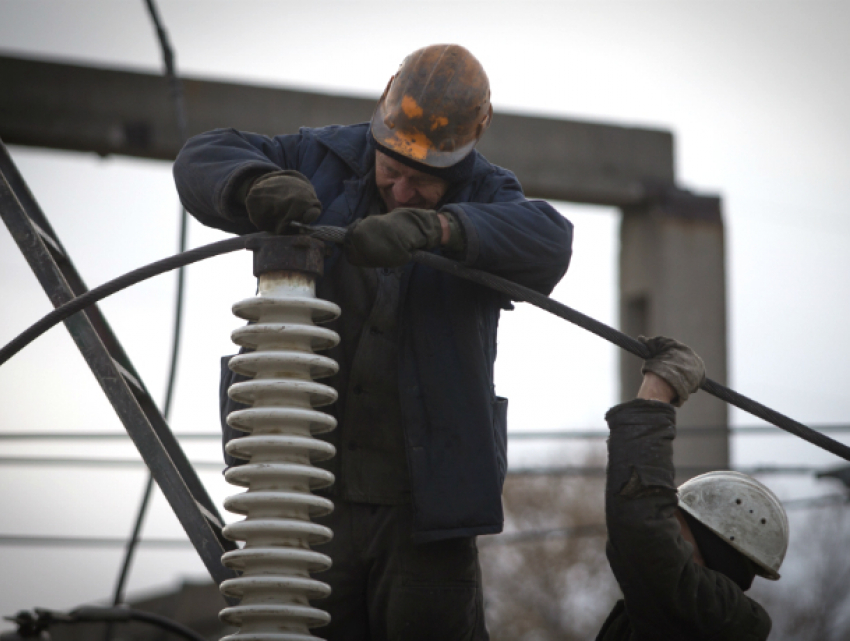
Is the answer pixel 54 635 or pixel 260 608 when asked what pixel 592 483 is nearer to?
pixel 54 635

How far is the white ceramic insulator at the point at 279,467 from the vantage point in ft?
7.40

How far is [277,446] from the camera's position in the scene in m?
2.31

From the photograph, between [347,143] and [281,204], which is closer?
[281,204]

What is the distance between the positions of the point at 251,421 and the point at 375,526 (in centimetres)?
71

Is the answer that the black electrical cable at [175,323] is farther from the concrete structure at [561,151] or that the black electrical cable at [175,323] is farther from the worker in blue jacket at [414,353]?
the concrete structure at [561,151]

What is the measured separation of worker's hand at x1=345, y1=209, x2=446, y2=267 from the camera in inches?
95.5

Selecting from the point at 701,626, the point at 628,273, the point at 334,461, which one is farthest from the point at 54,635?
the point at 701,626

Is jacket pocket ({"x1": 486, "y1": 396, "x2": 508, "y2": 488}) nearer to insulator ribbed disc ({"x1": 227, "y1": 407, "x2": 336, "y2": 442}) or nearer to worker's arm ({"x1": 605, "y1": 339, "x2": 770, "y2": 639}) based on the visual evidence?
worker's arm ({"x1": 605, "y1": 339, "x2": 770, "y2": 639})

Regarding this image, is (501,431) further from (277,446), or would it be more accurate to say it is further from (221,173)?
(221,173)

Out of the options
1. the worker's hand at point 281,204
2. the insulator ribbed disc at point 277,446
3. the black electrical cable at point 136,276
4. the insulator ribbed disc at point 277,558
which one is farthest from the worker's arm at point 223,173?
the insulator ribbed disc at point 277,558

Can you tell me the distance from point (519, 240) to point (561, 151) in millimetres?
6126

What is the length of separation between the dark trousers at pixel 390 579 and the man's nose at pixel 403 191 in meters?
0.82

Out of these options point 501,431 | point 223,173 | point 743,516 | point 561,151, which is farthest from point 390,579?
point 561,151

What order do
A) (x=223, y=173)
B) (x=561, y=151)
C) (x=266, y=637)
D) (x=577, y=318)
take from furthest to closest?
(x=561, y=151) → (x=223, y=173) → (x=577, y=318) → (x=266, y=637)
